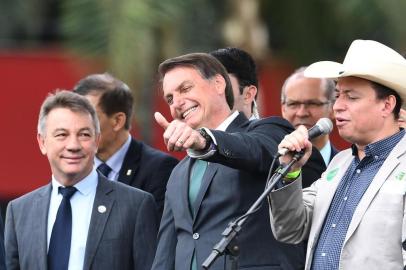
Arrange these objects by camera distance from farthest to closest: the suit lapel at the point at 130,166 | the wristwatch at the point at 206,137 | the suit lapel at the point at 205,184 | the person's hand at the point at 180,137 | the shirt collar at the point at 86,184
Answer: the suit lapel at the point at 130,166 < the shirt collar at the point at 86,184 < the suit lapel at the point at 205,184 < the wristwatch at the point at 206,137 < the person's hand at the point at 180,137

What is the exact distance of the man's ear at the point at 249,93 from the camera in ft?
27.2

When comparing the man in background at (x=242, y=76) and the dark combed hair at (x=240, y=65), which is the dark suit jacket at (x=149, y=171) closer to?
the man in background at (x=242, y=76)

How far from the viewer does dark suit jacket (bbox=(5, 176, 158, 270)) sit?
27.0 feet

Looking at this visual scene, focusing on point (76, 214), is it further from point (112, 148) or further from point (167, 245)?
point (112, 148)

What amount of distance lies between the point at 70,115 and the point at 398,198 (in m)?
2.36

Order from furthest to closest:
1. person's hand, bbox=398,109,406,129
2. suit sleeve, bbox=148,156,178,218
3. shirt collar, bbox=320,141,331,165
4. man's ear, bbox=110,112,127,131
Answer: man's ear, bbox=110,112,127,131 → shirt collar, bbox=320,141,331,165 → suit sleeve, bbox=148,156,178,218 → person's hand, bbox=398,109,406,129

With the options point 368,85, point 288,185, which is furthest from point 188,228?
point 368,85

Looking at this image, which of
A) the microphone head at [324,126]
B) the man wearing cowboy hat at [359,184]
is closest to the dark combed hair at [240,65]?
the man wearing cowboy hat at [359,184]

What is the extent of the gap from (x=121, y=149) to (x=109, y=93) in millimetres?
474

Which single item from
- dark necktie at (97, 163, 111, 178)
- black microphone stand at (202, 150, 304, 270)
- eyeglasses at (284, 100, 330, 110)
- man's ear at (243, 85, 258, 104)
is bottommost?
black microphone stand at (202, 150, 304, 270)

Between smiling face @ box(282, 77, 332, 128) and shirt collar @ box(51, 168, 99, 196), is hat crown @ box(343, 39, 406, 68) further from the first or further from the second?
smiling face @ box(282, 77, 332, 128)

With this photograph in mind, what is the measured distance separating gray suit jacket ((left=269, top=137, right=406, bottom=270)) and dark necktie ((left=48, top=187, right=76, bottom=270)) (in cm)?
149

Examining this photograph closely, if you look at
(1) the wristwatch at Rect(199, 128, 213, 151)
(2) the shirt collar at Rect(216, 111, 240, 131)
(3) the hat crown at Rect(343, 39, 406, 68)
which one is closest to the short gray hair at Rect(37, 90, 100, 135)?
(2) the shirt collar at Rect(216, 111, 240, 131)

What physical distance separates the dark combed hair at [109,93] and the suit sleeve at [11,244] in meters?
1.41
